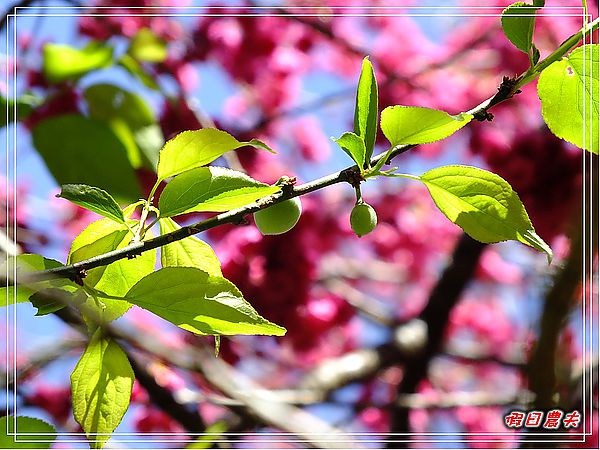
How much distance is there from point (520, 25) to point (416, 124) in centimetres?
8

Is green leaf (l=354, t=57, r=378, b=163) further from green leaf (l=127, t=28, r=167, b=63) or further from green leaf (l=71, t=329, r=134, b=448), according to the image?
green leaf (l=127, t=28, r=167, b=63)

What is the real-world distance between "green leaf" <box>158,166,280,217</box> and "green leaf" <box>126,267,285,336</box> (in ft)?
0.10

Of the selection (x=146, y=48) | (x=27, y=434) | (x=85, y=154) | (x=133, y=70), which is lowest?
(x=27, y=434)

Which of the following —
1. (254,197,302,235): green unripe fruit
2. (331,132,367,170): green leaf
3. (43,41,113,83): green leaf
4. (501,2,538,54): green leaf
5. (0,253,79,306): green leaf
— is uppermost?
(43,41,113,83): green leaf

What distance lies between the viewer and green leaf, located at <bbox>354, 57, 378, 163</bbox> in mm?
319

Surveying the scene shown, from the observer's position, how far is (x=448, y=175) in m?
0.33

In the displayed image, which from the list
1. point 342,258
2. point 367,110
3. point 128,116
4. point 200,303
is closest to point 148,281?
point 200,303

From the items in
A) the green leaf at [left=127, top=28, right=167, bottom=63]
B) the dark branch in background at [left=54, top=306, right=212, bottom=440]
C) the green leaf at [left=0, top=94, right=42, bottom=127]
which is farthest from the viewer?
the green leaf at [left=127, top=28, right=167, bottom=63]

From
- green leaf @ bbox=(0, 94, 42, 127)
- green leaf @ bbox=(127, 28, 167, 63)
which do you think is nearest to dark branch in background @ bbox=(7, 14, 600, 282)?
green leaf @ bbox=(0, 94, 42, 127)

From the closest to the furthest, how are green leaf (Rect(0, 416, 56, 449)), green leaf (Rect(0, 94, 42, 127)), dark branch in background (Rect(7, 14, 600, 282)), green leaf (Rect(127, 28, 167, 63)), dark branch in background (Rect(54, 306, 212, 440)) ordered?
dark branch in background (Rect(7, 14, 600, 282))
green leaf (Rect(0, 416, 56, 449))
green leaf (Rect(0, 94, 42, 127))
dark branch in background (Rect(54, 306, 212, 440))
green leaf (Rect(127, 28, 167, 63))

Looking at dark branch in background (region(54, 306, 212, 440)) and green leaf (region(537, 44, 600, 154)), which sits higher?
green leaf (region(537, 44, 600, 154))

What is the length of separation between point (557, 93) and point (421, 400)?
1.03 metres

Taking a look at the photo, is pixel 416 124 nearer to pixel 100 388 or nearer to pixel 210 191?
pixel 210 191

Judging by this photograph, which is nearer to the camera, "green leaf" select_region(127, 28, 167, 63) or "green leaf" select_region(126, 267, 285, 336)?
"green leaf" select_region(126, 267, 285, 336)
